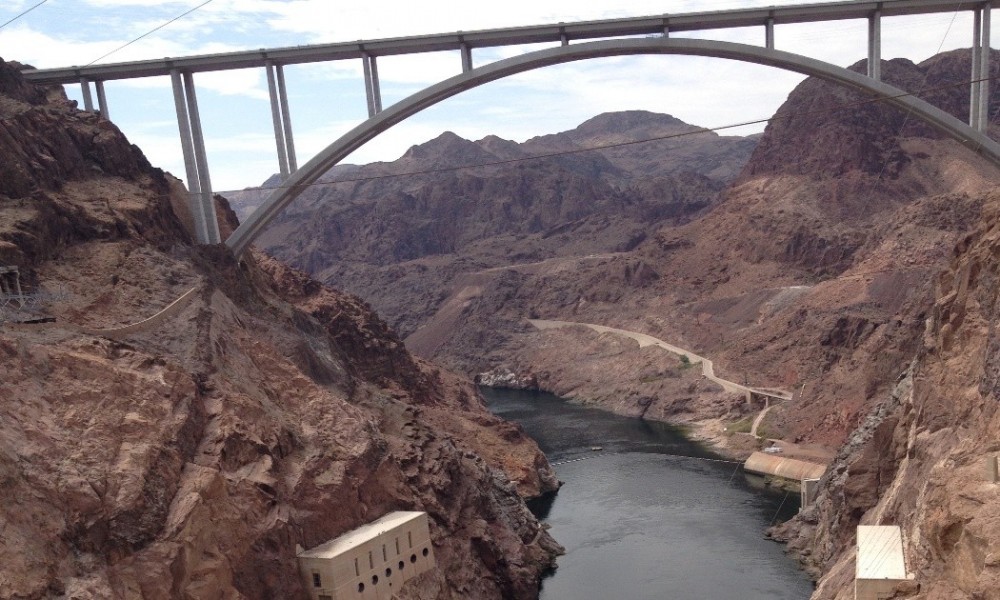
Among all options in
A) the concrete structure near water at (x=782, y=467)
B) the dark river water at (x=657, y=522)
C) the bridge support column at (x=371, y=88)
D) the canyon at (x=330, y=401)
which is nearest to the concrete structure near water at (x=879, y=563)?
the canyon at (x=330, y=401)

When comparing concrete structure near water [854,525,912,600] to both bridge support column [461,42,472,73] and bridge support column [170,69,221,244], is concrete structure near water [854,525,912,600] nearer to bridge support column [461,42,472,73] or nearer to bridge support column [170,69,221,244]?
bridge support column [461,42,472,73]

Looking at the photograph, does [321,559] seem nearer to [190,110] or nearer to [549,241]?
[190,110]

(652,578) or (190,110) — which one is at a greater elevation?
(190,110)

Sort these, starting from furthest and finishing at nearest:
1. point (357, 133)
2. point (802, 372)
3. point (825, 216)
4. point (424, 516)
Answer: point (825, 216) → point (802, 372) → point (357, 133) → point (424, 516)

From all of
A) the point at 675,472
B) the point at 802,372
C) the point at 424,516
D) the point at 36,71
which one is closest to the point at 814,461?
the point at 675,472

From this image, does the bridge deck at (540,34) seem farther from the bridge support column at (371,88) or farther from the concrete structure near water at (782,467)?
the concrete structure near water at (782,467)

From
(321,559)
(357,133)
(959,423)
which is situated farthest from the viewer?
(357,133)
